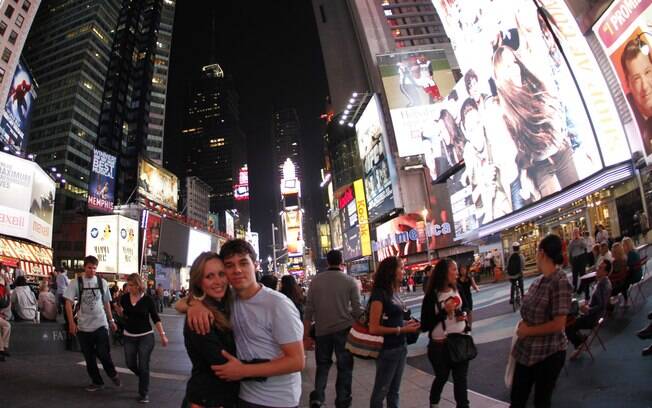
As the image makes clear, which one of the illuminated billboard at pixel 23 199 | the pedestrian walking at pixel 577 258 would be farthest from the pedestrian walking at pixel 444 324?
the illuminated billboard at pixel 23 199

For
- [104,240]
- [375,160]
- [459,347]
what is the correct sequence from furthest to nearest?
[375,160]
[104,240]
[459,347]

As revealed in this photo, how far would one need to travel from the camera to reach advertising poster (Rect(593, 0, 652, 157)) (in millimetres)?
16919

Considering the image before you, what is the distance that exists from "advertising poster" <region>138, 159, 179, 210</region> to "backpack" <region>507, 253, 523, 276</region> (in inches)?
2099

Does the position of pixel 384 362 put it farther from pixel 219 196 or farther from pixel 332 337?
pixel 219 196

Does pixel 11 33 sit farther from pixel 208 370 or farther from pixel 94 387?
pixel 208 370

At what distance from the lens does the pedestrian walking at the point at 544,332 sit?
3061 mm

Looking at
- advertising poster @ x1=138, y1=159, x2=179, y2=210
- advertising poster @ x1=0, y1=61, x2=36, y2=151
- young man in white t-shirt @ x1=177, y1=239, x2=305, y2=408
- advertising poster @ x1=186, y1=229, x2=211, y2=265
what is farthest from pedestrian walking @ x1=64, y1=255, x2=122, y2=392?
advertising poster @ x1=186, y1=229, x2=211, y2=265

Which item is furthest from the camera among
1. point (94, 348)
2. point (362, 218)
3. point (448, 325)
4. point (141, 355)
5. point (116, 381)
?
point (362, 218)

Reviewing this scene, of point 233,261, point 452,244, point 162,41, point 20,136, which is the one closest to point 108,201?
point 20,136

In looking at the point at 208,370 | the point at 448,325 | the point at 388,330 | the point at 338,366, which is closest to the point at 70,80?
the point at 338,366

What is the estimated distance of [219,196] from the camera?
7702 inches

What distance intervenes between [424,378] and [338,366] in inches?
107

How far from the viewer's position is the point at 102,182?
138 ft

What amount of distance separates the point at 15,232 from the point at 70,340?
81.3 feet
